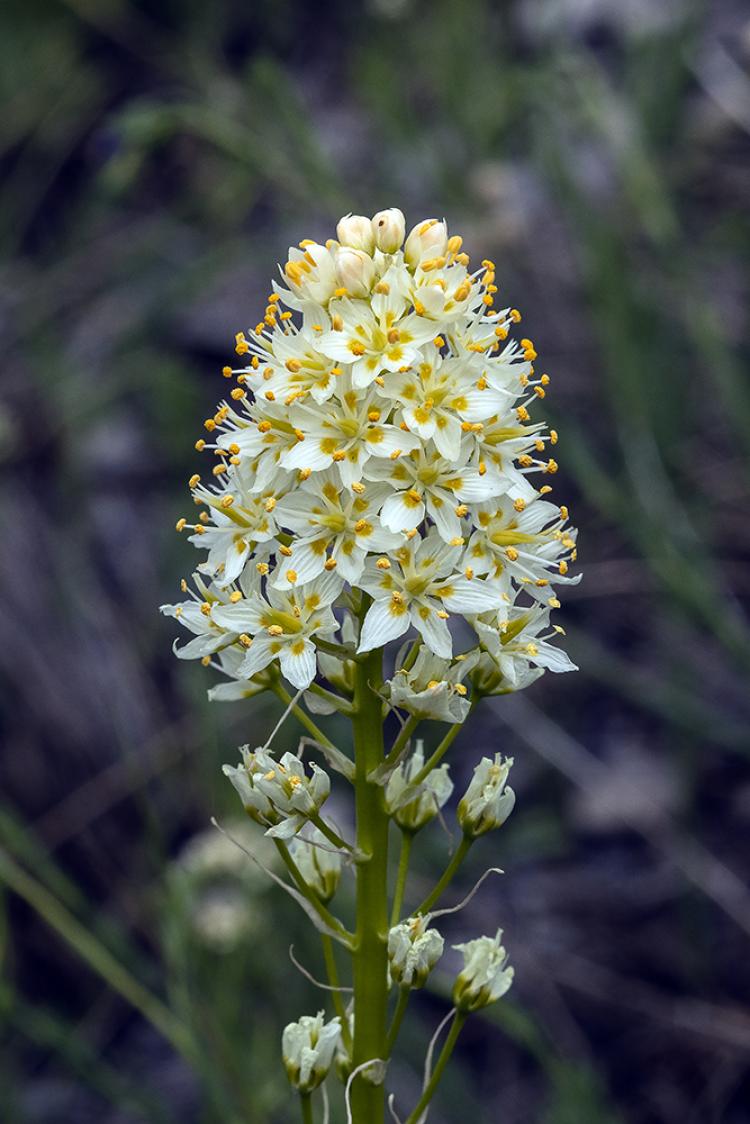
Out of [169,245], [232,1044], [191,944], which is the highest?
[169,245]

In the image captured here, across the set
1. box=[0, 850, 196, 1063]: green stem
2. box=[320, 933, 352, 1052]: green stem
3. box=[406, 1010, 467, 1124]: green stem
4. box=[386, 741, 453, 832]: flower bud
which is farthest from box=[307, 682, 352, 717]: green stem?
box=[0, 850, 196, 1063]: green stem

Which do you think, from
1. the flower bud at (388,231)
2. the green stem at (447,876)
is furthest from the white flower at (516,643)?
the flower bud at (388,231)

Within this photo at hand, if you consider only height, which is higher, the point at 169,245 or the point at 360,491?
the point at 169,245

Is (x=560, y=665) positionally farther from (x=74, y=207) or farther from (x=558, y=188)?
(x=74, y=207)

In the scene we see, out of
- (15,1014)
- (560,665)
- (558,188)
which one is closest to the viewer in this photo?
(560,665)

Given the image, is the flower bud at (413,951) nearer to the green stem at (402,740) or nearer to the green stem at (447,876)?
the green stem at (447,876)

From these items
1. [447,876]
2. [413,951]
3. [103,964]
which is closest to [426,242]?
[447,876]

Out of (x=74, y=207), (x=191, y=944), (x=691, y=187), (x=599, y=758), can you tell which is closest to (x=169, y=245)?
(x=74, y=207)
